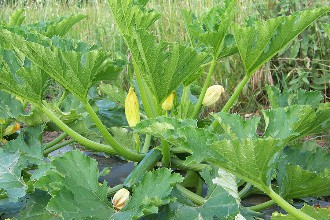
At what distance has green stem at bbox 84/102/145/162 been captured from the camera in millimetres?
1632

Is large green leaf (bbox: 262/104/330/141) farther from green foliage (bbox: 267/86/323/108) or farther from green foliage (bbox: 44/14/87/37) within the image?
green foliage (bbox: 44/14/87/37)

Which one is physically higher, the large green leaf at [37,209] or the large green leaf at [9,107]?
the large green leaf at [9,107]

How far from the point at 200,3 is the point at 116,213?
3401mm

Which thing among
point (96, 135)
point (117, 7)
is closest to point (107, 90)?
point (96, 135)

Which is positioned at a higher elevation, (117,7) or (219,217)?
(117,7)

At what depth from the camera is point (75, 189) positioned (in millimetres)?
1398

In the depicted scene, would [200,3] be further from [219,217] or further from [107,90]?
[219,217]

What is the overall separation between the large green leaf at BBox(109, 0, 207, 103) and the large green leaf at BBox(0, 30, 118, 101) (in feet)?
0.33

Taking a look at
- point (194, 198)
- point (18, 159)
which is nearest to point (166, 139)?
point (194, 198)

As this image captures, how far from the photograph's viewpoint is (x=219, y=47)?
5.38 feet

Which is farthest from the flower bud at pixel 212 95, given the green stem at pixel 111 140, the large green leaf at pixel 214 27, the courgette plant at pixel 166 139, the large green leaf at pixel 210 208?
the large green leaf at pixel 210 208

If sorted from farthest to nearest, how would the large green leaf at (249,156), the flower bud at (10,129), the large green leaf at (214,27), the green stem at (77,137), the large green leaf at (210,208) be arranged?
the flower bud at (10,129)
the green stem at (77,137)
the large green leaf at (214,27)
the large green leaf at (210,208)
the large green leaf at (249,156)

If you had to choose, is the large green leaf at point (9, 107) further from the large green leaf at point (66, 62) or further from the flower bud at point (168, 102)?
the flower bud at point (168, 102)

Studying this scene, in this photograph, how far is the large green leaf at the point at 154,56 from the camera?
4.71ft
